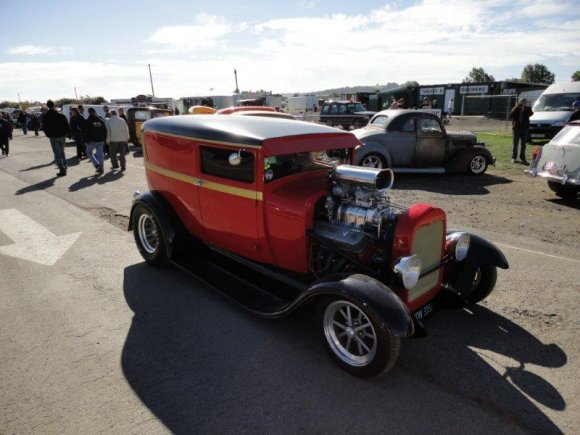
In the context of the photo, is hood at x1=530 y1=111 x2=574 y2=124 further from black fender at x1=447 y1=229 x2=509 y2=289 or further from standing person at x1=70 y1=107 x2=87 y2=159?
standing person at x1=70 y1=107 x2=87 y2=159

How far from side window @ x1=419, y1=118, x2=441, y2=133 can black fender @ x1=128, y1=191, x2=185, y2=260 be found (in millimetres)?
7614

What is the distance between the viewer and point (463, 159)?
34.3 ft

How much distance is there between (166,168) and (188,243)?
38.2 inches

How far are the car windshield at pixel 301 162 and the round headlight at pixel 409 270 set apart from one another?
1.43 metres

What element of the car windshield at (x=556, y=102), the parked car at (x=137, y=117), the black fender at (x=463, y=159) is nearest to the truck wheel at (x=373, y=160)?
the black fender at (x=463, y=159)

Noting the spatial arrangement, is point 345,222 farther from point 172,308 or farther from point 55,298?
point 55,298

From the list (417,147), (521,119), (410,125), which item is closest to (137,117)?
(410,125)

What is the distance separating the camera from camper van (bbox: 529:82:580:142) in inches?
590

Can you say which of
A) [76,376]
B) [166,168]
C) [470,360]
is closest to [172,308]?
[76,376]

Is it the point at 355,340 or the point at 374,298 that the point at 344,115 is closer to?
the point at 355,340

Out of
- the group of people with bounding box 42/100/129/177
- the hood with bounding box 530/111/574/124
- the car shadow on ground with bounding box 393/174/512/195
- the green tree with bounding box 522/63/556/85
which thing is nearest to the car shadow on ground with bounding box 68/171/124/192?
the group of people with bounding box 42/100/129/177

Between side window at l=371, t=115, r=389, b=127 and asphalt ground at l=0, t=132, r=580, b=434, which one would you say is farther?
side window at l=371, t=115, r=389, b=127

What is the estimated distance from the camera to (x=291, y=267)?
3.92 metres

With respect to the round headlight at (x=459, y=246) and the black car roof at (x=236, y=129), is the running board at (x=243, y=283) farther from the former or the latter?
the round headlight at (x=459, y=246)
